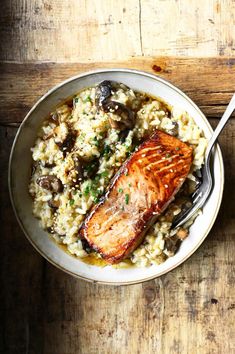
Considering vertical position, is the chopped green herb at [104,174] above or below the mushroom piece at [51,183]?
above

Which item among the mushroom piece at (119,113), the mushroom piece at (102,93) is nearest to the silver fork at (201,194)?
the mushroom piece at (119,113)

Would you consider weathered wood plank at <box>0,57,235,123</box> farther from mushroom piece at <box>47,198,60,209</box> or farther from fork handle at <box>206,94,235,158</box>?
mushroom piece at <box>47,198,60,209</box>

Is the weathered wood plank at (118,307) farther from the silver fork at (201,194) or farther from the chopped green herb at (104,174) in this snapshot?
the chopped green herb at (104,174)

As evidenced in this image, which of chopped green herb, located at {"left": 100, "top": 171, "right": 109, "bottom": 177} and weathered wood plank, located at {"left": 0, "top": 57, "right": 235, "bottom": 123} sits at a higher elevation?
weathered wood plank, located at {"left": 0, "top": 57, "right": 235, "bottom": 123}

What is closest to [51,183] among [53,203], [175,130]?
[53,203]

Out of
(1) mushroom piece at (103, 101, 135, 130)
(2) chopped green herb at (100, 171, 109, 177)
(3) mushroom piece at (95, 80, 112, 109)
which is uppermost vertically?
(3) mushroom piece at (95, 80, 112, 109)

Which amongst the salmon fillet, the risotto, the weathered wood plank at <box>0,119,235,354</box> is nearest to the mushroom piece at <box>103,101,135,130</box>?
the risotto
